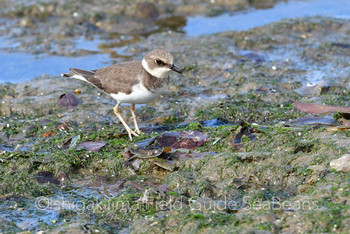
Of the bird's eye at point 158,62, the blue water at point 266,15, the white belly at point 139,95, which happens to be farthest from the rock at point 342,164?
the blue water at point 266,15

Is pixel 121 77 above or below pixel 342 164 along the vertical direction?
above

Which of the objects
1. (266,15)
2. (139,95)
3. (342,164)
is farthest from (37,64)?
(342,164)

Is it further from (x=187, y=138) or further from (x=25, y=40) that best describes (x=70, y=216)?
(x=25, y=40)

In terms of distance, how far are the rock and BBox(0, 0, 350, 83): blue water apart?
565 centimetres

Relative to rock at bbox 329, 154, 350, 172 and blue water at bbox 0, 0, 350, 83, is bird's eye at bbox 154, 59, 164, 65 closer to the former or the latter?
rock at bbox 329, 154, 350, 172

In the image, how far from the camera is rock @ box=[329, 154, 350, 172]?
434cm

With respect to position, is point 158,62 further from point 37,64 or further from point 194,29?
point 194,29

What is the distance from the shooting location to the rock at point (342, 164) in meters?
4.34

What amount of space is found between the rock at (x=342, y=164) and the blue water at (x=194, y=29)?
565 cm

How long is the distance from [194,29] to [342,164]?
700cm

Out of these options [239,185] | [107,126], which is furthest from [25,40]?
[239,185]

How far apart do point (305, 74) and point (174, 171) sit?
4272 millimetres

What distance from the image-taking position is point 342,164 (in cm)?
439

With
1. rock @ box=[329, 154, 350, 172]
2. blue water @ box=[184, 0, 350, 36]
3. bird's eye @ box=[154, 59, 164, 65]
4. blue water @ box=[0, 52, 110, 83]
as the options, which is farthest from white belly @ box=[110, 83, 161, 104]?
blue water @ box=[184, 0, 350, 36]
